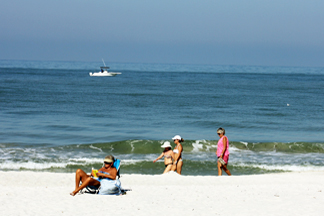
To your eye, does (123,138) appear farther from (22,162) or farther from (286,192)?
(286,192)

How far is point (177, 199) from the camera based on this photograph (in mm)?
9336

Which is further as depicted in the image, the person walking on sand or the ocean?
the ocean

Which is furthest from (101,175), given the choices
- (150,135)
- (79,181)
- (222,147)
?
(150,135)

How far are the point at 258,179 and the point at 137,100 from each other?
90.6 feet

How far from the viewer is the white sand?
8.17 metres

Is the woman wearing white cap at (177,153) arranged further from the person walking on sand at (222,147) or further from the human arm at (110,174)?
the human arm at (110,174)

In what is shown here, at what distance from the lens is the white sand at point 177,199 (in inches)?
322

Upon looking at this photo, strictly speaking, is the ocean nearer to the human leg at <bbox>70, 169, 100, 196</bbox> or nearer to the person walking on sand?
the person walking on sand

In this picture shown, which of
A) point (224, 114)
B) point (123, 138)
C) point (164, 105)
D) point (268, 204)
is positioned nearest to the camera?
point (268, 204)

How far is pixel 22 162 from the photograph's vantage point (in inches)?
606

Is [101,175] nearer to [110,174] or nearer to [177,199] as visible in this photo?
[110,174]

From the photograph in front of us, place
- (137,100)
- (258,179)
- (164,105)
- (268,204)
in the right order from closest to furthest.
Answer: (268,204) < (258,179) < (164,105) < (137,100)

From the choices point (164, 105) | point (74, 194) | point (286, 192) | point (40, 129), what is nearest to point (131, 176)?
point (74, 194)

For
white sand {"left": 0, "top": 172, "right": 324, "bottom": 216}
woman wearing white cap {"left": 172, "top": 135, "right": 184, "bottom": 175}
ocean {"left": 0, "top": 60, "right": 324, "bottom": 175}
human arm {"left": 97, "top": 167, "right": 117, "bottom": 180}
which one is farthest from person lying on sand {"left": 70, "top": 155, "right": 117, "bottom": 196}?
ocean {"left": 0, "top": 60, "right": 324, "bottom": 175}
